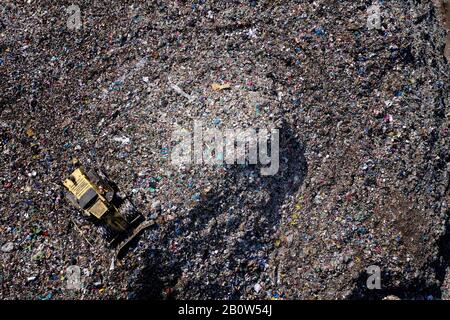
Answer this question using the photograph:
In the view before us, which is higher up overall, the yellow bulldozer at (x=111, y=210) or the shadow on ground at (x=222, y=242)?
the yellow bulldozer at (x=111, y=210)

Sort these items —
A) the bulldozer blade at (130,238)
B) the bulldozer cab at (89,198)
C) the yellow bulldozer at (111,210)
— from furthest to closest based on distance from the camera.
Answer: the bulldozer blade at (130,238), the yellow bulldozer at (111,210), the bulldozer cab at (89,198)

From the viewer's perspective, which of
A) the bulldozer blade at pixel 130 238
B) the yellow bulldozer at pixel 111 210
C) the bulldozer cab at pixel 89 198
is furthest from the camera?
the bulldozer blade at pixel 130 238

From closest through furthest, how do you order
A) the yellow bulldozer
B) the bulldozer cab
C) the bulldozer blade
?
the bulldozer cab, the yellow bulldozer, the bulldozer blade

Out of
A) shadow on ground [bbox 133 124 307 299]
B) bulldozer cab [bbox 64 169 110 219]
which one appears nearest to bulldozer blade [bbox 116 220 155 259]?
shadow on ground [bbox 133 124 307 299]

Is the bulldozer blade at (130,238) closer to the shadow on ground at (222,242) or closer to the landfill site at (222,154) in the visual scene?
the landfill site at (222,154)

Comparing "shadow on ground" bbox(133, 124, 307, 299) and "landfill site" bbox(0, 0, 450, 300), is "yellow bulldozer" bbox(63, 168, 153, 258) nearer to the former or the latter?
"landfill site" bbox(0, 0, 450, 300)

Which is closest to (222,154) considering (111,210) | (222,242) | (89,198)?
(222,242)

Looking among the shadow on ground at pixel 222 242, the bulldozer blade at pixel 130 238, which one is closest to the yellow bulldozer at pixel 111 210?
the bulldozer blade at pixel 130 238
